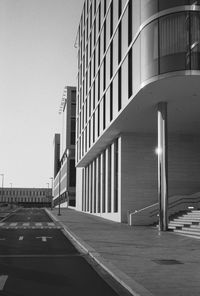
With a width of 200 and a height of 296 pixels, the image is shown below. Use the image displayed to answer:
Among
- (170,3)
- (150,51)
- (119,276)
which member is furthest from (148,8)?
(119,276)

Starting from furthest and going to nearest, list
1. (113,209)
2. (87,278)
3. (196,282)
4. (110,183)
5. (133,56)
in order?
(110,183), (113,209), (133,56), (87,278), (196,282)

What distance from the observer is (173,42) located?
24562 mm

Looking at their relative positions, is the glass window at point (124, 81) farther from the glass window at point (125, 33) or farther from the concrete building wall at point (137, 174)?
the concrete building wall at point (137, 174)

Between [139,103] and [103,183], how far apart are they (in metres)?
21.7

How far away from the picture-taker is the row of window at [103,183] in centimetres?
4228

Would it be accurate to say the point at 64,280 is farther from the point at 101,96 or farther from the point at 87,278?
the point at 101,96

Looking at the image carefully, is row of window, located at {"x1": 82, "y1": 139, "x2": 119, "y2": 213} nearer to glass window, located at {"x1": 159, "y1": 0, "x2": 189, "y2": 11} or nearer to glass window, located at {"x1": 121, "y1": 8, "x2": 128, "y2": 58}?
glass window, located at {"x1": 121, "y1": 8, "x2": 128, "y2": 58}

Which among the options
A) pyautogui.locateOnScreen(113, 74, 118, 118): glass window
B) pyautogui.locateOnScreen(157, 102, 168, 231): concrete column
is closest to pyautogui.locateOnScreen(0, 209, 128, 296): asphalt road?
pyautogui.locateOnScreen(157, 102, 168, 231): concrete column

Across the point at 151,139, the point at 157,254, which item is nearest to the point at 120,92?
the point at 151,139

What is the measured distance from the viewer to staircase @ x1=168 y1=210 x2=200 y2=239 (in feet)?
82.7

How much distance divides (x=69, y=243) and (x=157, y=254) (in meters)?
6.15

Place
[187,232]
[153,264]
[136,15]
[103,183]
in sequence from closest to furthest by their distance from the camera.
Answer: [153,264] < [187,232] < [136,15] < [103,183]

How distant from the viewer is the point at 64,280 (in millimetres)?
10539

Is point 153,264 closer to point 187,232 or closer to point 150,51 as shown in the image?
point 187,232
